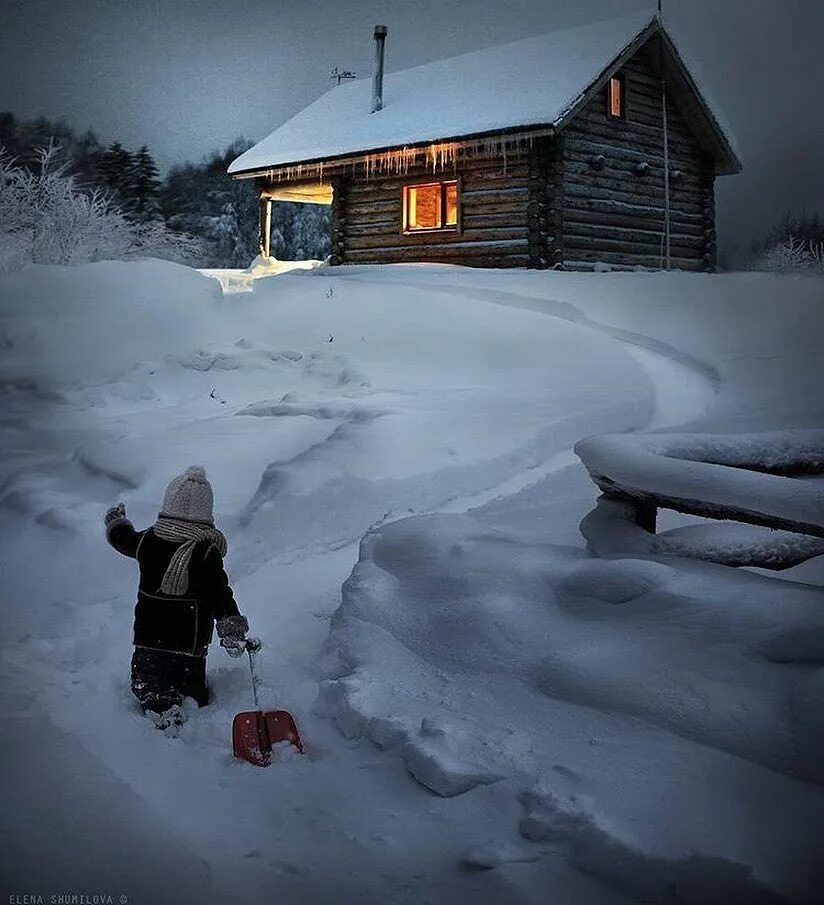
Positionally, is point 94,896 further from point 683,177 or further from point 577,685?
point 683,177

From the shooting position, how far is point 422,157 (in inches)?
516

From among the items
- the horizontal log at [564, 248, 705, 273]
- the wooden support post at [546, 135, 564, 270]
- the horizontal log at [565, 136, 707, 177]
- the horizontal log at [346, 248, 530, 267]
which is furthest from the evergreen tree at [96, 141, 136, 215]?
the horizontal log at [565, 136, 707, 177]

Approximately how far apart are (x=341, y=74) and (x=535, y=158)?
8.91m

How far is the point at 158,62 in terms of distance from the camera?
6059 millimetres

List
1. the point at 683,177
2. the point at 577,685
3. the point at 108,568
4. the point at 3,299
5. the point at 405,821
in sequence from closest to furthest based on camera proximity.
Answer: the point at 405,821, the point at 577,685, the point at 108,568, the point at 3,299, the point at 683,177

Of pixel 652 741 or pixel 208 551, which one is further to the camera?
pixel 208 551

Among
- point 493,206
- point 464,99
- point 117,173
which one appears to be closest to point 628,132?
point 493,206

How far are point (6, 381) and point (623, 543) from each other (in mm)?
5395

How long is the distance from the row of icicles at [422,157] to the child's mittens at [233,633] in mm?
10019

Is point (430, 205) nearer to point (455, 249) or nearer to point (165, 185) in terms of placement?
point (455, 249)

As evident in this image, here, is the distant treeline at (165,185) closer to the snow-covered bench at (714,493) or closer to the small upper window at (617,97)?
the snow-covered bench at (714,493)

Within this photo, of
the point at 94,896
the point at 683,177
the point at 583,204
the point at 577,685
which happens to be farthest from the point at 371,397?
the point at 683,177

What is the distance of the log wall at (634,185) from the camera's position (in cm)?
1238

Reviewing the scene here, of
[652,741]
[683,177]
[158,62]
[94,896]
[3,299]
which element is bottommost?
[94,896]
